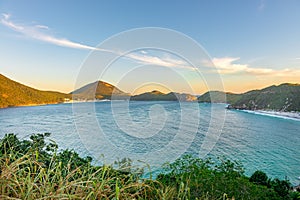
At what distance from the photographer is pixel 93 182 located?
1.49 m

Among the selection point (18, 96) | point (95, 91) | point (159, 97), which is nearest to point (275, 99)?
point (159, 97)

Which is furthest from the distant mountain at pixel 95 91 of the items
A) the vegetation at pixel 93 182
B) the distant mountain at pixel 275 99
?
the distant mountain at pixel 275 99

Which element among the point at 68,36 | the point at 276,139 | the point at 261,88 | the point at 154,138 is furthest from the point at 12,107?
the point at 261,88

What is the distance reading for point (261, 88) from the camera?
73562 mm

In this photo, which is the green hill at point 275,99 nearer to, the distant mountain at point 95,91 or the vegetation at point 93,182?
the distant mountain at point 95,91

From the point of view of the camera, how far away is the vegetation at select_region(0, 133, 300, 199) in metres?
1.52

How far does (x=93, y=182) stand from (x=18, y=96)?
6829 cm

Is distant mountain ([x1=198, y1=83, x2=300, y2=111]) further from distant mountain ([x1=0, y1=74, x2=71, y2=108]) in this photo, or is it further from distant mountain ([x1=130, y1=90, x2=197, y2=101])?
distant mountain ([x1=0, y1=74, x2=71, y2=108])

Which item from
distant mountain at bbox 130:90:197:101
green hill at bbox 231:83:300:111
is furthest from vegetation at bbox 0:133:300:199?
green hill at bbox 231:83:300:111

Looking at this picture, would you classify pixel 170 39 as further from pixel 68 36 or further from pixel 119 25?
pixel 68 36

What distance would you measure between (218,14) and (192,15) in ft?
6.90

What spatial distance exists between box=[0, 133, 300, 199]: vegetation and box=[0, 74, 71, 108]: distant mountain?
5890 centimetres

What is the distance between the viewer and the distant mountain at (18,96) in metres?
54.5

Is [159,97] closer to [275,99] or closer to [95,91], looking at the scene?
[95,91]
